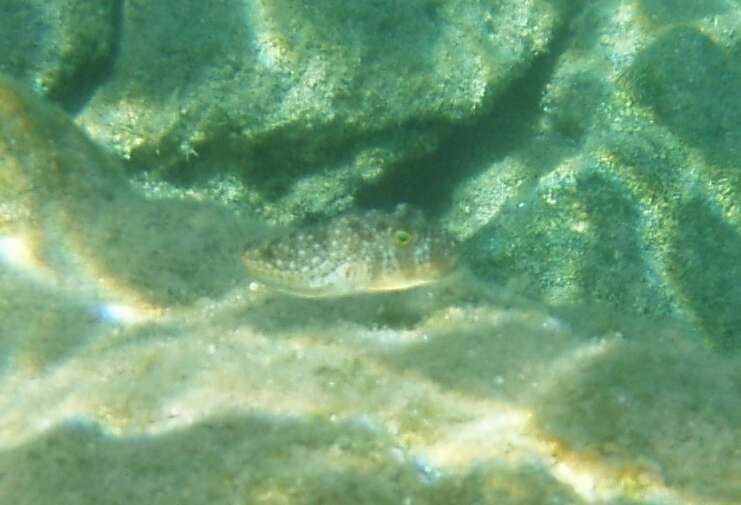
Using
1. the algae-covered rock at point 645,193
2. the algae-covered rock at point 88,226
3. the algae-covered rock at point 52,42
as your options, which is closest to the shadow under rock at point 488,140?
the algae-covered rock at point 645,193

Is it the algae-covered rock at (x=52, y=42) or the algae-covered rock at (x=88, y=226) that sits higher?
the algae-covered rock at (x=52, y=42)

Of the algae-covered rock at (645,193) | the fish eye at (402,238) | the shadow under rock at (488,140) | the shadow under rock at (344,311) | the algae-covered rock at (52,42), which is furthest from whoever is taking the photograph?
the shadow under rock at (488,140)

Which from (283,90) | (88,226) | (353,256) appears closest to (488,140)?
(283,90)

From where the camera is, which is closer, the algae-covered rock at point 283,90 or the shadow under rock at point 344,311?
the shadow under rock at point 344,311

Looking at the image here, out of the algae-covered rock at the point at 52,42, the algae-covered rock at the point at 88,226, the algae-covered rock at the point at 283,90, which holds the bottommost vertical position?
the algae-covered rock at the point at 88,226

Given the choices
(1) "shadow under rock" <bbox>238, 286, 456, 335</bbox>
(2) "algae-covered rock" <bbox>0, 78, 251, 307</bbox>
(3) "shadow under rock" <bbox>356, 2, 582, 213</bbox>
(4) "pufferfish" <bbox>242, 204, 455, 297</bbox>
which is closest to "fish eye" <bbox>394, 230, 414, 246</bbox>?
(4) "pufferfish" <bbox>242, 204, 455, 297</bbox>

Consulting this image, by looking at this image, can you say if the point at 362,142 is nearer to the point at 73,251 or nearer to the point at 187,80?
the point at 187,80

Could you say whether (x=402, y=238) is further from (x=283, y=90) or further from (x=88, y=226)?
(x=283, y=90)

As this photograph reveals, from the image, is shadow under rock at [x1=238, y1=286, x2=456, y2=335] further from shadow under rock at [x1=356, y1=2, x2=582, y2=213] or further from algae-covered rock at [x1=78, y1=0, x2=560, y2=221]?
shadow under rock at [x1=356, y1=2, x2=582, y2=213]

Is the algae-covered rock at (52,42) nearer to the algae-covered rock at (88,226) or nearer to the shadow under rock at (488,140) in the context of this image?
the algae-covered rock at (88,226)
